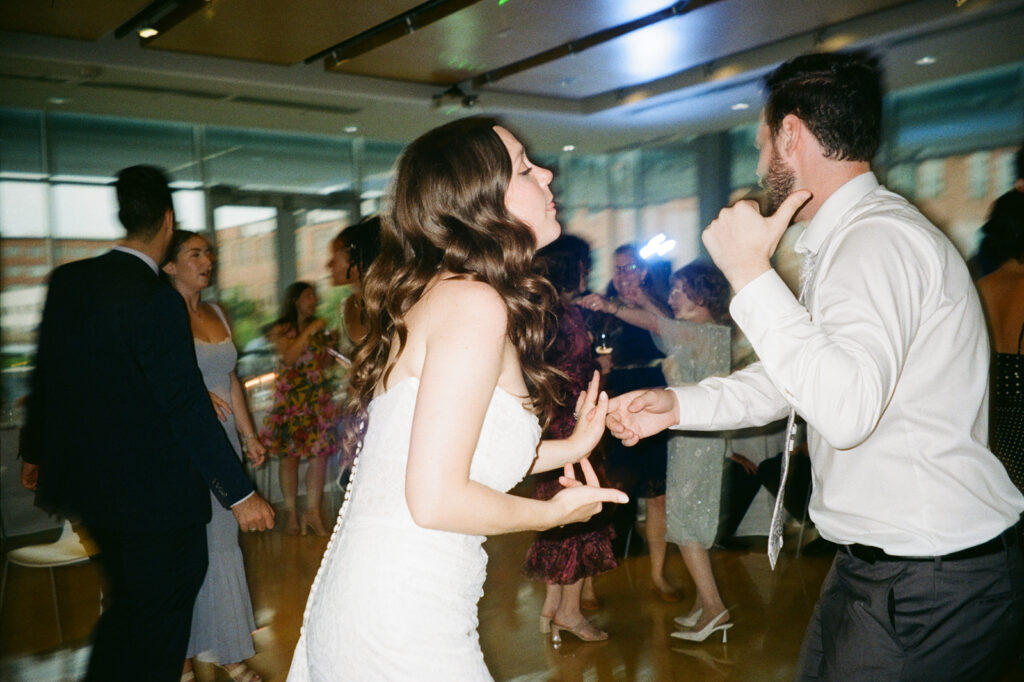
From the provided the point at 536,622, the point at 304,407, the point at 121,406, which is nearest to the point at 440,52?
the point at 304,407

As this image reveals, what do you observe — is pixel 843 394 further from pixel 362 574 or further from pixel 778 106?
pixel 362 574

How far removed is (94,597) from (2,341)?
347cm

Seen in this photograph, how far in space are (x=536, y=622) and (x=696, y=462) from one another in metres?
1.15

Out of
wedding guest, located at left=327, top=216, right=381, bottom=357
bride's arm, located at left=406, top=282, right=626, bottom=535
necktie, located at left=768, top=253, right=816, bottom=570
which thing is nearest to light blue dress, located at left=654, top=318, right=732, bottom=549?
wedding guest, located at left=327, top=216, right=381, bottom=357

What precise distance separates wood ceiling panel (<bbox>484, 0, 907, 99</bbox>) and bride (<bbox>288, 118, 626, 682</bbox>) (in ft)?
15.6

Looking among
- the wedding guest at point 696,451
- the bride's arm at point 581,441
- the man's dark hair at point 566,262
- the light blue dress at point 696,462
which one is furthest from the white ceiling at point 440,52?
the bride's arm at point 581,441

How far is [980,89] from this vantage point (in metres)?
7.41

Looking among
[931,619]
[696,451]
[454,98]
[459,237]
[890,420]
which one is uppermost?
[454,98]

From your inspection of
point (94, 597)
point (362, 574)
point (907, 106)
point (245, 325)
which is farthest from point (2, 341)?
point (907, 106)

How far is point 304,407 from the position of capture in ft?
21.0

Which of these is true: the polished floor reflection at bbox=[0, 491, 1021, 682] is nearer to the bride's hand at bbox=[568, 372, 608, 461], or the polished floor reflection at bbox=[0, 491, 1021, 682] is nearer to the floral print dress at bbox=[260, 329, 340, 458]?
the floral print dress at bbox=[260, 329, 340, 458]

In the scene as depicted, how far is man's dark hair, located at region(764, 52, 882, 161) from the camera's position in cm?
162

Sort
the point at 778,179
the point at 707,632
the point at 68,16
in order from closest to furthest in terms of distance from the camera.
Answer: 1. the point at 778,179
2. the point at 707,632
3. the point at 68,16

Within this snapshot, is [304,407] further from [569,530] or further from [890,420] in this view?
[890,420]
